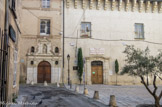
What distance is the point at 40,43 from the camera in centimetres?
1978

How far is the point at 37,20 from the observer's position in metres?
20.1

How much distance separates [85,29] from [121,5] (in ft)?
17.5

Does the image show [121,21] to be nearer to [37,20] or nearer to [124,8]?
[124,8]

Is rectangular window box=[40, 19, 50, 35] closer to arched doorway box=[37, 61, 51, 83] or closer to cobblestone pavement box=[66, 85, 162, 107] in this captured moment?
arched doorway box=[37, 61, 51, 83]

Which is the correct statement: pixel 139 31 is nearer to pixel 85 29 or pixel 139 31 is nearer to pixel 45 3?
pixel 85 29

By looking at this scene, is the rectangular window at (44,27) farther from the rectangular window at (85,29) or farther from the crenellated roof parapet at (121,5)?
the rectangular window at (85,29)

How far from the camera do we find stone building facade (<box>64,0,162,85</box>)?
20438 mm

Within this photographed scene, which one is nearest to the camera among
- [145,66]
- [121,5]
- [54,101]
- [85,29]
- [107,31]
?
[145,66]

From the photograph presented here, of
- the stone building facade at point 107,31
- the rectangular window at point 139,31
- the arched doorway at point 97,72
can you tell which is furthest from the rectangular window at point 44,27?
the rectangular window at point 139,31

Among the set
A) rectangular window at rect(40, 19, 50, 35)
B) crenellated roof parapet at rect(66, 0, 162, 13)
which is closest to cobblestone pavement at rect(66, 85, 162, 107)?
rectangular window at rect(40, 19, 50, 35)

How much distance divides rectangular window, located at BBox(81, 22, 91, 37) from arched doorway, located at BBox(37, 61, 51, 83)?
17.4 feet

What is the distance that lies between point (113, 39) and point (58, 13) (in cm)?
700

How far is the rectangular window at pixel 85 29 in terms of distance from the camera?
68.2ft

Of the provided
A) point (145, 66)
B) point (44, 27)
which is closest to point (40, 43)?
point (44, 27)
